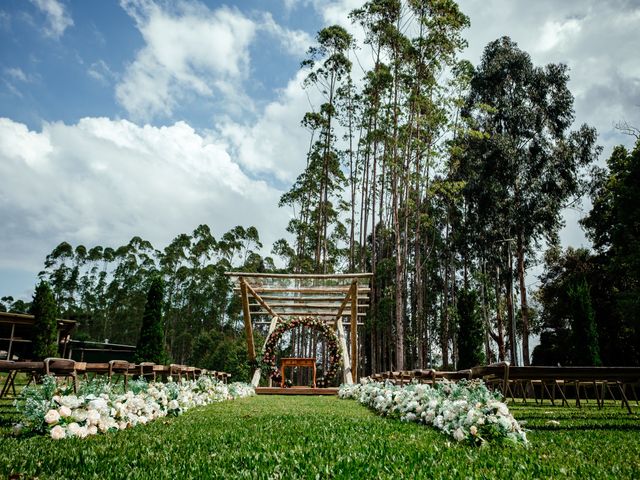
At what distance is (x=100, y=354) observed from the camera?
3070 cm

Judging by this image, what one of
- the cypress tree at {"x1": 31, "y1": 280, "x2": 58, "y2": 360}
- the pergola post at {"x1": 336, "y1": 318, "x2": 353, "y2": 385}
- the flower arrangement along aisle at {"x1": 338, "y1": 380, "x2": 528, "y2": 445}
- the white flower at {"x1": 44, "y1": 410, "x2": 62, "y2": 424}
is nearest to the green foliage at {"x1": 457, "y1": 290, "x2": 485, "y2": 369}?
the pergola post at {"x1": 336, "y1": 318, "x2": 353, "y2": 385}

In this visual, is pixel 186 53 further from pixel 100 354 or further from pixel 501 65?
pixel 100 354

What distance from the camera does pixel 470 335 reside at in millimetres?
21469

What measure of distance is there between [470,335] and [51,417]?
2065 cm

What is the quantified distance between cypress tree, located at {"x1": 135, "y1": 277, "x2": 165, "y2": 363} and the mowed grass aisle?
18.6m

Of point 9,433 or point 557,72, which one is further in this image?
point 557,72

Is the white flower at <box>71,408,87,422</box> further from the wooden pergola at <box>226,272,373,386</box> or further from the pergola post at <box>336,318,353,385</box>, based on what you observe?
the pergola post at <box>336,318,353,385</box>

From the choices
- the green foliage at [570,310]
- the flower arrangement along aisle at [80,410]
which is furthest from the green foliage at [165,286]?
the flower arrangement along aisle at [80,410]

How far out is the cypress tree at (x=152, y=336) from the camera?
2100 centimetres

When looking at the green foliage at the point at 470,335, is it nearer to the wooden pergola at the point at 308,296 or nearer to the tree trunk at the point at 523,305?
the tree trunk at the point at 523,305

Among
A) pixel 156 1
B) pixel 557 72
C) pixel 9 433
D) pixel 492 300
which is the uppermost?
pixel 557 72

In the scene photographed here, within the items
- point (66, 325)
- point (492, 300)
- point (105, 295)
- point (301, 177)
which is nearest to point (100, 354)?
point (66, 325)

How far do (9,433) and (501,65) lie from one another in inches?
989

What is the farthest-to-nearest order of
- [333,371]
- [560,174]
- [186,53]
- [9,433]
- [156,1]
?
1. [560,174]
2. [333,371]
3. [186,53]
4. [156,1]
5. [9,433]
